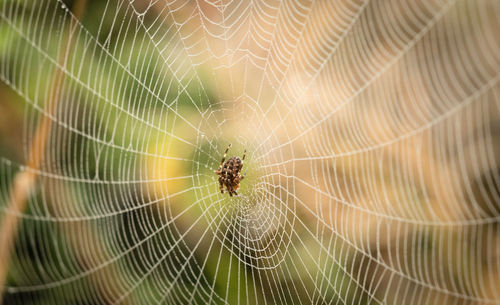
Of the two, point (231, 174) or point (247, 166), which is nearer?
point (231, 174)

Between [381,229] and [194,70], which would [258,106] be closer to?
[194,70]

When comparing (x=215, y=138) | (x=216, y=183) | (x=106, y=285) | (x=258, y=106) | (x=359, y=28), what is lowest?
(x=106, y=285)

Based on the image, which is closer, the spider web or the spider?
the spider web

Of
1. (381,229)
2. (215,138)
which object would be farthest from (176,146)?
(381,229)

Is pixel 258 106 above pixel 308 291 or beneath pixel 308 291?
above
